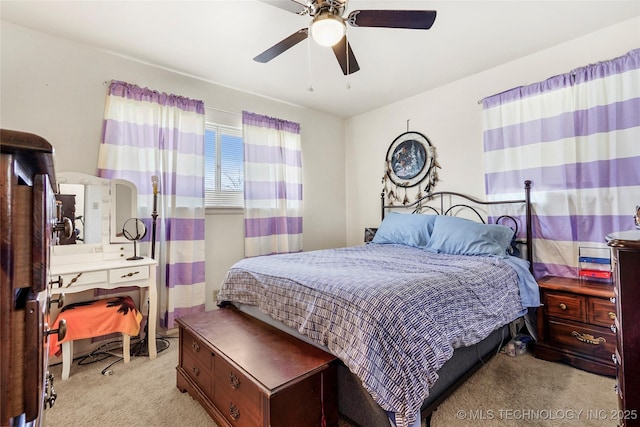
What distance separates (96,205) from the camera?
2424 millimetres

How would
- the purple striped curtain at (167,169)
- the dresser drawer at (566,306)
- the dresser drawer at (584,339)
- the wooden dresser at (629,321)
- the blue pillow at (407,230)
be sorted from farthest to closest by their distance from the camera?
the blue pillow at (407,230), the purple striped curtain at (167,169), the dresser drawer at (566,306), the dresser drawer at (584,339), the wooden dresser at (629,321)

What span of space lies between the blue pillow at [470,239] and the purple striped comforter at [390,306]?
7.0 inches

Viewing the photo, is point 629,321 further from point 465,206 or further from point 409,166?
point 409,166

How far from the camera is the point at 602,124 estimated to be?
2.30 m

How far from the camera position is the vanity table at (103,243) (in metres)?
2.17

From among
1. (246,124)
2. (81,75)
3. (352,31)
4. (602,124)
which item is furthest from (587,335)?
(81,75)

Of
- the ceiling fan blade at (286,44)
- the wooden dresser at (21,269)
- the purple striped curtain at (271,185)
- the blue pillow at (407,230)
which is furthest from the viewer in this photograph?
the purple striped curtain at (271,185)

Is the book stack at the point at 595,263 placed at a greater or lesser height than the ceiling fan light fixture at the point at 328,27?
lesser

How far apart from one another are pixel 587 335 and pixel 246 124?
11.7 feet

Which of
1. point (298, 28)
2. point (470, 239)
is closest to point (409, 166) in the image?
point (470, 239)

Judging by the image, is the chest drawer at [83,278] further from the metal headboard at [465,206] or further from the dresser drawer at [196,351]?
the metal headboard at [465,206]

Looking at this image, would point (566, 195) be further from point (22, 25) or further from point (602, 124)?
point (22, 25)

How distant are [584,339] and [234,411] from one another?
238 cm

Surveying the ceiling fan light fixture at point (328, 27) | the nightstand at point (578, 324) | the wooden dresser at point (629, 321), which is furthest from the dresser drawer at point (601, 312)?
the ceiling fan light fixture at point (328, 27)
